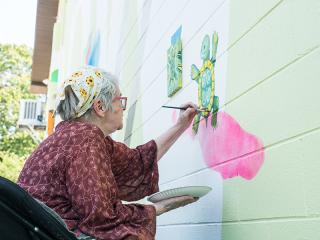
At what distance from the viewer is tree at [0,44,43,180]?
1989cm

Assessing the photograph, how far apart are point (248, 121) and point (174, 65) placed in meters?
0.88

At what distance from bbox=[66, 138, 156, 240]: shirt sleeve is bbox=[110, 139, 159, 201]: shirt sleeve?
1.57ft

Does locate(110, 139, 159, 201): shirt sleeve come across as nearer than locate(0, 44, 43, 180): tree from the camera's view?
Yes

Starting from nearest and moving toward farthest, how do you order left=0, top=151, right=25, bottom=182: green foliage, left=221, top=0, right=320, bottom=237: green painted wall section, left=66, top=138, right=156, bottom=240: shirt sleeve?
left=221, top=0, right=320, bottom=237: green painted wall section → left=66, top=138, right=156, bottom=240: shirt sleeve → left=0, top=151, right=25, bottom=182: green foliage

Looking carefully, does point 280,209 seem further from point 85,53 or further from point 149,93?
point 85,53

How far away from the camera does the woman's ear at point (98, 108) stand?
1.94m

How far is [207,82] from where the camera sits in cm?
207

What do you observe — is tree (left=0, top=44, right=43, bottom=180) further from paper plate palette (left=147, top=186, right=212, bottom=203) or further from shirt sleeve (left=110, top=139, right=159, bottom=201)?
paper plate palette (left=147, top=186, right=212, bottom=203)

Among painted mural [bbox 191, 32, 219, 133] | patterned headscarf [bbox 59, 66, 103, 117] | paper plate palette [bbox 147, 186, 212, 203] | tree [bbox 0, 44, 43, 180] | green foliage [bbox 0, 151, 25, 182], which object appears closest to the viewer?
paper plate palette [bbox 147, 186, 212, 203]

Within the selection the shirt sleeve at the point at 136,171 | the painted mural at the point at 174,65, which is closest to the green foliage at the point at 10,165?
the painted mural at the point at 174,65

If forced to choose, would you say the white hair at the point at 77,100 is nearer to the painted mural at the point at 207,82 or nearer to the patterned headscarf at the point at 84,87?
the patterned headscarf at the point at 84,87

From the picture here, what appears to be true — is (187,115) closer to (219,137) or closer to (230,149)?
(219,137)

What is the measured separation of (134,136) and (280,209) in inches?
82.3

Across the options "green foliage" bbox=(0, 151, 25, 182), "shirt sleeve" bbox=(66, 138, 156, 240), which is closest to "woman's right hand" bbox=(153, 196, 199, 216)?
"shirt sleeve" bbox=(66, 138, 156, 240)
